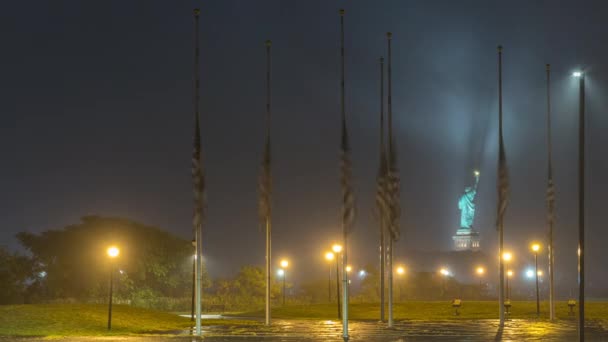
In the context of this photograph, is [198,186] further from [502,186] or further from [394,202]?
[502,186]

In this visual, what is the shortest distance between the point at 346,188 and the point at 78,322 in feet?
52.0

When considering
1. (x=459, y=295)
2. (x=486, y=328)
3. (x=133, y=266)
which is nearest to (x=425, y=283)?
(x=459, y=295)

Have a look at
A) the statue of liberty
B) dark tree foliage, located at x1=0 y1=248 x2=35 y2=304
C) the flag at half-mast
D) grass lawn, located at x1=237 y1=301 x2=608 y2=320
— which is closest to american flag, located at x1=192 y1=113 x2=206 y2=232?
the flag at half-mast

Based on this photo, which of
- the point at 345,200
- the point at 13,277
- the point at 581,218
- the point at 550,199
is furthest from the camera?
the point at 13,277

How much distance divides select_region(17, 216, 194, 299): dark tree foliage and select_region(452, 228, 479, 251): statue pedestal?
262 ft

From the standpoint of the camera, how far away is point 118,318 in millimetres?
45594

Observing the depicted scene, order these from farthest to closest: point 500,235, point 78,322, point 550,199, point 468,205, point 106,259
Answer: point 468,205 → point 106,259 → point 550,199 → point 500,235 → point 78,322

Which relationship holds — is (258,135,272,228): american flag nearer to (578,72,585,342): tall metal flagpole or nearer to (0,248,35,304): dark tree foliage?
(578,72,585,342): tall metal flagpole

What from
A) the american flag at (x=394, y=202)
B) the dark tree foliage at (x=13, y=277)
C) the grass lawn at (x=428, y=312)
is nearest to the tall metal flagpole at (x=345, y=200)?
the american flag at (x=394, y=202)

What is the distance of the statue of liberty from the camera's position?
15962 cm

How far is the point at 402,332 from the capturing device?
39.8 metres

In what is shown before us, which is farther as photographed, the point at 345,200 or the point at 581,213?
the point at 345,200

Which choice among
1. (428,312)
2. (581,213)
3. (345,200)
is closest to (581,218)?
(581,213)

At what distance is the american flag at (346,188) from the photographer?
36.6m
